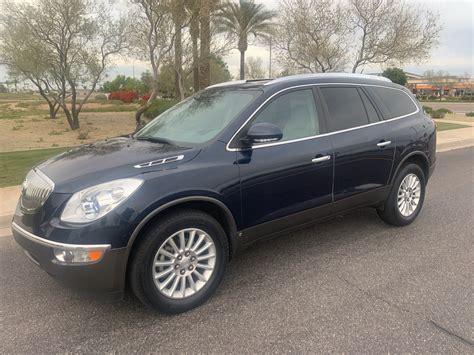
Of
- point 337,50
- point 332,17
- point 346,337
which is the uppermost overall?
point 332,17

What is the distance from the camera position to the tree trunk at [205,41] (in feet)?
42.1

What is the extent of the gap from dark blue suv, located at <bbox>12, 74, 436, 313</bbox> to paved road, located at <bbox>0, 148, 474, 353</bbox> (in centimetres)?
30

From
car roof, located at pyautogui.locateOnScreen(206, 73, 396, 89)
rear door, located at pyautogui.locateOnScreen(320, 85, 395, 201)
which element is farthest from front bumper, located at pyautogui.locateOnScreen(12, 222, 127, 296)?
rear door, located at pyautogui.locateOnScreen(320, 85, 395, 201)

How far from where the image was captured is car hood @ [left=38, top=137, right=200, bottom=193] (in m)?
2.69

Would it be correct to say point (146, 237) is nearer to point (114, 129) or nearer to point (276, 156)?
point (276, 156)

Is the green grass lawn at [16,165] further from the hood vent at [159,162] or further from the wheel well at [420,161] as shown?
the wheel well at [420,161]

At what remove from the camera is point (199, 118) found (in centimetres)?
372

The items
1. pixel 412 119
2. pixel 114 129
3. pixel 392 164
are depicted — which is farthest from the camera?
pixel 114 129

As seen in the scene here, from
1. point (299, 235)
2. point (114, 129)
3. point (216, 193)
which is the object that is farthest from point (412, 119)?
point (114, 129)

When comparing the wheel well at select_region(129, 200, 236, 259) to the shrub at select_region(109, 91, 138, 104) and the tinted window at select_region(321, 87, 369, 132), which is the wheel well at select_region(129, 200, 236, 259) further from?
the shrub at select_region(109, 91, 138, 104)

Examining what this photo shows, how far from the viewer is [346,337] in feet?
8.66

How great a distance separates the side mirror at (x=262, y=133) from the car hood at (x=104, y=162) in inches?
17.9

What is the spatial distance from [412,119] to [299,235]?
197cm

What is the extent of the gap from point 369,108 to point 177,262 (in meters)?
2.73
